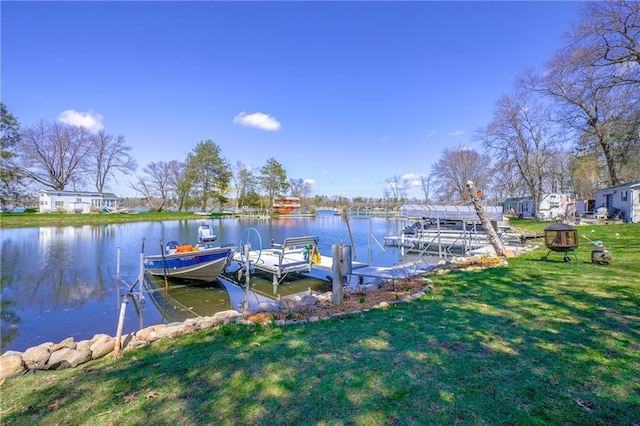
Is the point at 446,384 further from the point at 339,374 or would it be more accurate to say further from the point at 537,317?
the point at 537,317

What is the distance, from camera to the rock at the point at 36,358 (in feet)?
12.3

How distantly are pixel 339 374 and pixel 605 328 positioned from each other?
3506 mm

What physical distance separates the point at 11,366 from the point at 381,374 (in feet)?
14.5

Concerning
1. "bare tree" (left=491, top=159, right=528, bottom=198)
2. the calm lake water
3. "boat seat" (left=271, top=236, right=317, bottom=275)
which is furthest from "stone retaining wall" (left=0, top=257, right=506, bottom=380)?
"bare tree" (left=491, top=159, right=528, bottom=198)

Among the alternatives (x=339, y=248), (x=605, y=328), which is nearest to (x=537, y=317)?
(x=605, y=328)

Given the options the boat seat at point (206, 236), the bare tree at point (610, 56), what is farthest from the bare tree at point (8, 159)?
the bare tree at point (610, 56)

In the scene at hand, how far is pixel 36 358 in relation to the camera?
3818 millimetres

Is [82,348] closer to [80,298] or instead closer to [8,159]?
[80,298]

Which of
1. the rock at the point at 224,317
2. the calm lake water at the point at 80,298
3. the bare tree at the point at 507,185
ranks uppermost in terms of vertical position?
the bare tree at the point at 507,185

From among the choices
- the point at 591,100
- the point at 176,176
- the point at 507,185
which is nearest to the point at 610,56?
the point at 591,100

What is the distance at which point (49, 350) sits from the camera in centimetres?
405

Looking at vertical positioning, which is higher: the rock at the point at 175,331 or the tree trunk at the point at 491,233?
the tree trunk at the point at 491,233

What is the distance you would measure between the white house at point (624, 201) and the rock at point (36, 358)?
29724mm

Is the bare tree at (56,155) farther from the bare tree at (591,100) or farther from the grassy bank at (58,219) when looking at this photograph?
the bare tree at (591,100)
